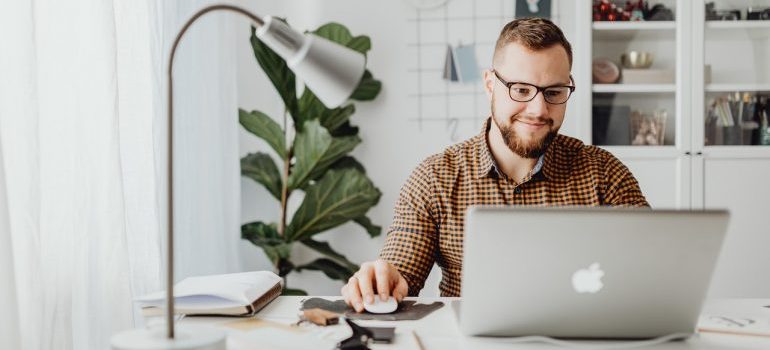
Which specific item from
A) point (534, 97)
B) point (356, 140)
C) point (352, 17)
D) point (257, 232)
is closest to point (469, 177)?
point (534, 97)

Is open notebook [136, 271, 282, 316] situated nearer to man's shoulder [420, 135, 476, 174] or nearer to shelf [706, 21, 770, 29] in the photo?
man's shoulder [420, 135, 476, 174]

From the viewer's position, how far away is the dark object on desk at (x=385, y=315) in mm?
1389

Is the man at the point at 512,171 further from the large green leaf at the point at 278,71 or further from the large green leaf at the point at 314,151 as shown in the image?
the large green leaf at the point at 278,71

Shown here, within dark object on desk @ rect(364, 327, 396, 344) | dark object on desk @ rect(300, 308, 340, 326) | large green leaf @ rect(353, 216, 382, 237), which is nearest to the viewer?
dark object on desk @ rect(364, 327, 396, 344)

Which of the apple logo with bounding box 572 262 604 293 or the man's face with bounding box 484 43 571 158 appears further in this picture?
the man's face with bounding box 484 43 571 158

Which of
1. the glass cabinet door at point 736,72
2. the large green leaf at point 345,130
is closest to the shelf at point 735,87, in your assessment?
the glass cabinet door at point 736,72

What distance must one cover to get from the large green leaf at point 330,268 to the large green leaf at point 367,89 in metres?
0.70

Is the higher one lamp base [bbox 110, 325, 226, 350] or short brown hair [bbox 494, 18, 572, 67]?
short brown hair [bbox 494, 18, 572, 67]

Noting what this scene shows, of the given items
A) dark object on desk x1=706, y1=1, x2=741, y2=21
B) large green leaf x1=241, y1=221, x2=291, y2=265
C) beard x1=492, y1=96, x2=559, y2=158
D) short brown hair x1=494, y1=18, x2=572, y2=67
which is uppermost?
dark object on desk x1=706, y1=1, x2=741, y2=21

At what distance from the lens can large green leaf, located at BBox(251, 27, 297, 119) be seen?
3.00m

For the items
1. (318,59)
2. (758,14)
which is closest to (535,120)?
(318,59)

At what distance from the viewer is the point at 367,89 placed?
130 inches

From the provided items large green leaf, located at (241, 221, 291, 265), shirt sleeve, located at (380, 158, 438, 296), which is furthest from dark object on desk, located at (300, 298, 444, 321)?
large green leaf, located at (241, 221, 291, 265)

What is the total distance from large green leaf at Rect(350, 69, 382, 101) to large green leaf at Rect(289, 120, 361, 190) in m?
0.23
